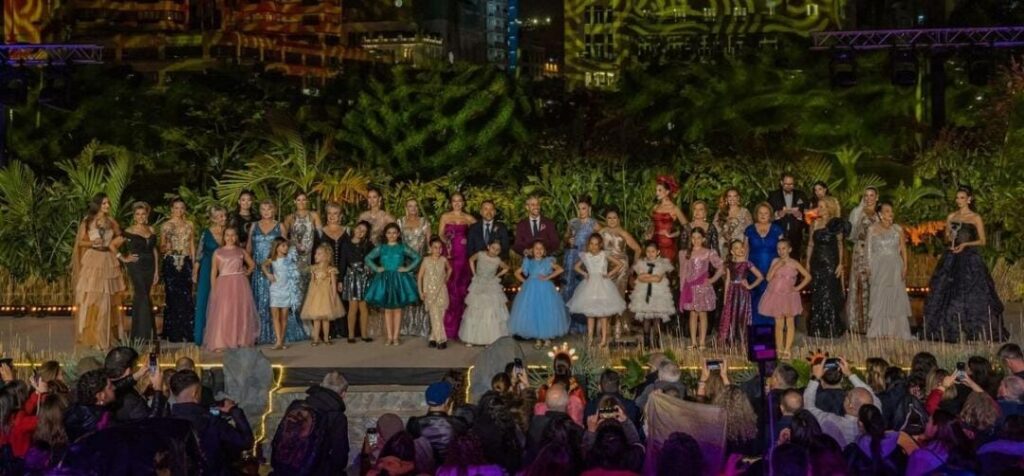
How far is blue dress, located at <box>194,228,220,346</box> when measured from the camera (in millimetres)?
13750

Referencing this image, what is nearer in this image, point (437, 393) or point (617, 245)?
point (437, 393)

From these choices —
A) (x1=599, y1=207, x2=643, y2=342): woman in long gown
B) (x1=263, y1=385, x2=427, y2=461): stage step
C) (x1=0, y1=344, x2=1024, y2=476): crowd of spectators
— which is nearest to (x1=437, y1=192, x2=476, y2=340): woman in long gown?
(x1=599, y1=207, x2=643, y2=342): woman in long gown

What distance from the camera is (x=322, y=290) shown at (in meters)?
13.6

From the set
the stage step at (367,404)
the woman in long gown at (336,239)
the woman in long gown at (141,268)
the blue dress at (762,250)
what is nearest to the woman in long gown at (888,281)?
the blue dress at (762,250)

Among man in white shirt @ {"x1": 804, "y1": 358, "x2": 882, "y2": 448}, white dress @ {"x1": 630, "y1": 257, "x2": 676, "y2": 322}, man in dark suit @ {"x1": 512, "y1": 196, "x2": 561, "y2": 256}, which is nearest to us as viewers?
man in white shirt @ {"x1": 804, "y1": 358, "x2": 882, "y2": 448}

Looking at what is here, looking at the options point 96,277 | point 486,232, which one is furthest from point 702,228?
point 96,277

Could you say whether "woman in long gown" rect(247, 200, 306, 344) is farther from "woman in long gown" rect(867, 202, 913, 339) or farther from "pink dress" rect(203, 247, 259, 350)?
"woman in long gown" rect(867, 202, 913, 339)

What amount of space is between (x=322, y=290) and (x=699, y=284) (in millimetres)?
3171

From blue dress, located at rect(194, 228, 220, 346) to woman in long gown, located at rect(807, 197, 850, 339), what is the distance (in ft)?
16.9

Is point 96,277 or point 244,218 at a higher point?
point 244,218

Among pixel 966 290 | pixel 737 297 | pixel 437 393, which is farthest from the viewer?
pixel 966 290

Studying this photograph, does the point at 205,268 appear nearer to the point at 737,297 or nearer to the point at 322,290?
the point at 322,290

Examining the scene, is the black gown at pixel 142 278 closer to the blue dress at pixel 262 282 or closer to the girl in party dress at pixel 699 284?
the blue dress at pixel 262 282

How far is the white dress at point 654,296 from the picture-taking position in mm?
13492
